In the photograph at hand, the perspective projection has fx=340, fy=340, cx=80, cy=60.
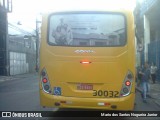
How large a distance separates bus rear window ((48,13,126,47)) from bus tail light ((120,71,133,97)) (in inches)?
35.6

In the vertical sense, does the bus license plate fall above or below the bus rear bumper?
above

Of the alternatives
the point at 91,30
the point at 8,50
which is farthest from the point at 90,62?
the point at 8,50

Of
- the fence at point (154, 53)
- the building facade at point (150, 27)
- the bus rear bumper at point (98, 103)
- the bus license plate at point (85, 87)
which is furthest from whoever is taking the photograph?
the building facade at point (150, 27)

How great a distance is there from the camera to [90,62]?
356 inches

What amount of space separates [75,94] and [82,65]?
79 centimetres

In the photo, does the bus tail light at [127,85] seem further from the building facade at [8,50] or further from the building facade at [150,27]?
the building facade at [8,50]

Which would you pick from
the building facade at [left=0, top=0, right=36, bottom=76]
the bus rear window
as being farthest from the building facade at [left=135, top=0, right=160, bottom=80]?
the building facade at [left=0, top=0, right=36, bottom=76]

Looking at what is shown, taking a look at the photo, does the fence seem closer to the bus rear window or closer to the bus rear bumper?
the bus rear window

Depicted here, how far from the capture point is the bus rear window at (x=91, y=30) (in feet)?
29.9

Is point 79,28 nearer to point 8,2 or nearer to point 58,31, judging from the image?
point 58,31

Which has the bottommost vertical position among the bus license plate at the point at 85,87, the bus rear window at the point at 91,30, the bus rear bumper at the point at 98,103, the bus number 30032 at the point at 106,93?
the bus rear bumper at the point at 98,103

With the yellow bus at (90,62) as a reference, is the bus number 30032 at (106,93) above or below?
below

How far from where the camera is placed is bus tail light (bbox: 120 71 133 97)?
29.3 ft

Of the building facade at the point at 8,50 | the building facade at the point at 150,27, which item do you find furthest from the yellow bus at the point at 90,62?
the building facade at the point at 8,50
